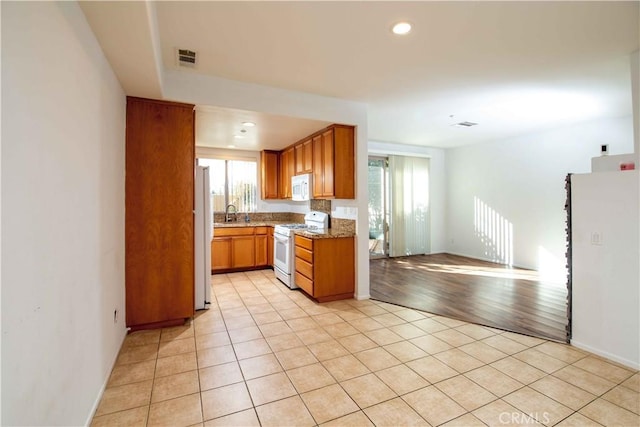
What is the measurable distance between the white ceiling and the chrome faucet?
84.4 inches

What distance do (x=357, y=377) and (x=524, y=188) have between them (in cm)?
537

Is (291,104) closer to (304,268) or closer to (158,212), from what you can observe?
(158,212)

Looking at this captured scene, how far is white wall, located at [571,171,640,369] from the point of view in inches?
91.5

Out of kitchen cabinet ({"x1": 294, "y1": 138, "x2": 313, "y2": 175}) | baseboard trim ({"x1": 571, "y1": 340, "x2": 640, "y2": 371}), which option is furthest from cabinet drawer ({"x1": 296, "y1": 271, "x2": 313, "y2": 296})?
baseboard trim ({"x1": 571, "y1": 340, "x2": 640, "y2": 371})

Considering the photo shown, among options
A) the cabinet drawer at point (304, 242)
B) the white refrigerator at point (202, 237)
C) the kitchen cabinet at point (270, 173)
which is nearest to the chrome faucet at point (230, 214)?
the kitchen cabinet at point (270, 173)

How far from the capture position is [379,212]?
6.80 m

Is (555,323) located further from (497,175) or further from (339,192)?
(497,175)

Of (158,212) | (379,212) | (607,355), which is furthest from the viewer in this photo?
(379,212)

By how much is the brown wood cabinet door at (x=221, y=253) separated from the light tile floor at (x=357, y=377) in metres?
1.95

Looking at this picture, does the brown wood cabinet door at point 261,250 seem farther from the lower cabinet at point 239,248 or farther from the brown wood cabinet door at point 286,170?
the brown wood cabinet door at point 286,170

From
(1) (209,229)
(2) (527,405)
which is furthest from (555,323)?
(1) (209,229)

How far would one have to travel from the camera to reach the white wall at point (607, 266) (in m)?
2.32

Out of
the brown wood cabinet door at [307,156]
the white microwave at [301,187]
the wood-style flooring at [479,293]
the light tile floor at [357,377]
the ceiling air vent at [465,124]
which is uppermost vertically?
the ceiling air vent at [465,124]

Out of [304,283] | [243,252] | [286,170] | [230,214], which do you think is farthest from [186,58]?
[230,214]
